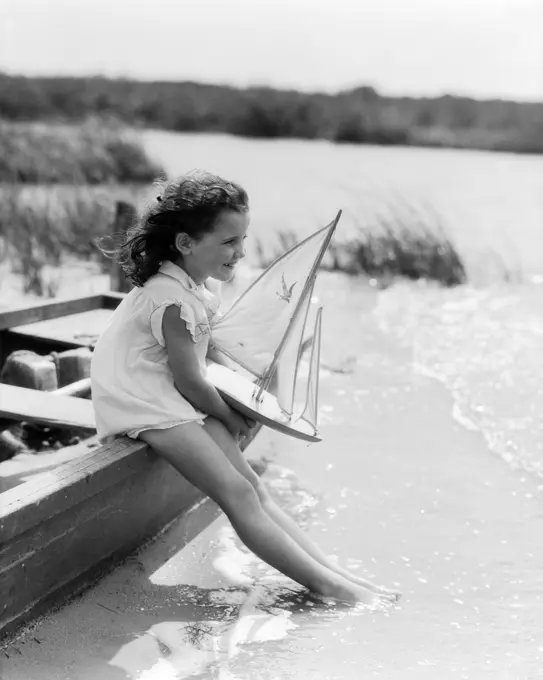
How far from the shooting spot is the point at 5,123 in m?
18.1

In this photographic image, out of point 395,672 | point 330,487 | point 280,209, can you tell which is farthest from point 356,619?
point 280,209

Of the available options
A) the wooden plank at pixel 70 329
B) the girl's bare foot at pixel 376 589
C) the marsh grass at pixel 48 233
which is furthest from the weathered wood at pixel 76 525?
the marsh grass at pixel 48 233

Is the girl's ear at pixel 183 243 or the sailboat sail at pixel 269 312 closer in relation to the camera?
the girl's ear at pixel 183 243

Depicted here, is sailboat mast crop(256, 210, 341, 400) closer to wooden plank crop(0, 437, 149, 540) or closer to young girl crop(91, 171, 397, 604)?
young girl crop(91, 171, 397, 604)

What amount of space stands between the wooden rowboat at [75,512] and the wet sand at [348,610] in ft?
0.26

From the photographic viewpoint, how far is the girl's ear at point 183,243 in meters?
2.71

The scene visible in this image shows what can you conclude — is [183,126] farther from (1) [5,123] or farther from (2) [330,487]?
(2) [330,487]

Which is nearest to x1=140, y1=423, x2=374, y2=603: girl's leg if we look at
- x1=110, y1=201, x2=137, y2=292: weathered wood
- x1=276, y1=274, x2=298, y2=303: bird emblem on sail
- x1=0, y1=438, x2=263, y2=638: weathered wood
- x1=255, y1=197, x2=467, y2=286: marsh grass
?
x1=0, y1=438, x2=263, y2=638: weathered wood

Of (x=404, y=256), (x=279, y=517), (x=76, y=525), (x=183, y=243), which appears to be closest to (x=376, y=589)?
(x=279, y=517)

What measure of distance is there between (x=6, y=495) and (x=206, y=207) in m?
0.97

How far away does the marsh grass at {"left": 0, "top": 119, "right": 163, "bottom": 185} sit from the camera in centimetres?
1555

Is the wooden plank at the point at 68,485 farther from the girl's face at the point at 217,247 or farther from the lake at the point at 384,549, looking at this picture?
the girl's face at the point at 217,247

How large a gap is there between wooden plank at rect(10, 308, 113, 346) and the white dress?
137 centimetres

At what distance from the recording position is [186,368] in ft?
8.71
